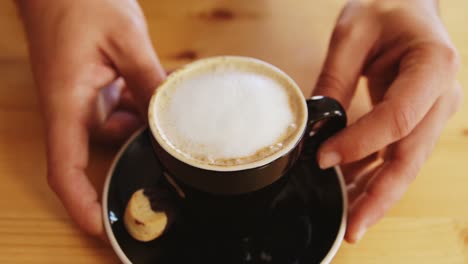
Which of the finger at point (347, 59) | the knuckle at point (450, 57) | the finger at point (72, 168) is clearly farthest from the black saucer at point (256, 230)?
the knuckle at point (450, 57)

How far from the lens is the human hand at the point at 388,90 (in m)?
0.59

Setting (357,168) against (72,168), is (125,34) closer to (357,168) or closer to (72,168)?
(72,168)

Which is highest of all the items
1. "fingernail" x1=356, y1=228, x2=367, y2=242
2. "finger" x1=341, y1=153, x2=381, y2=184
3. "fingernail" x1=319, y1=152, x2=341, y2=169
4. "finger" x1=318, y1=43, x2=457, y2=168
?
"finger" x1=318, y1=43, x2=457, y2=168

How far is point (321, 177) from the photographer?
25.6 inches

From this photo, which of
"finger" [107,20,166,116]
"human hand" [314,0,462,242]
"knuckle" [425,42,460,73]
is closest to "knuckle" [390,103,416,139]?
"human hand" [314,0,462,242]

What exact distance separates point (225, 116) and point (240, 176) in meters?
0.08

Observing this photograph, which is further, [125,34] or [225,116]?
[125,34]

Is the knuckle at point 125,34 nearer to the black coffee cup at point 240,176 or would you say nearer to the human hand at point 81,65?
the human hand at point 81,65

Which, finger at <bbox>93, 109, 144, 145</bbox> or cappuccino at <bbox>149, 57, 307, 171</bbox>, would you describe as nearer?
cappuccino at <bbox>149, 57, 307, 171</bbox>

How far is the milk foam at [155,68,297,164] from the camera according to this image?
0.52 metres

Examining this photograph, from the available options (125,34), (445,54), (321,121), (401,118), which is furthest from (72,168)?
(445,54)

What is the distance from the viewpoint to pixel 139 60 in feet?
2.21

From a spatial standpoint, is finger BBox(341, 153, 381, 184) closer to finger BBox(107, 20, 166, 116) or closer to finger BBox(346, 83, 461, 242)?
finger BBox(346, 83, 461, 242)

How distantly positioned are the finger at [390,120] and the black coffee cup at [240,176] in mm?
23
